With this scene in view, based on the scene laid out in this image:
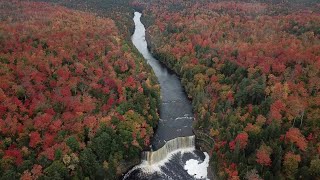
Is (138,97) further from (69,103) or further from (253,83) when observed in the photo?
(253,83)

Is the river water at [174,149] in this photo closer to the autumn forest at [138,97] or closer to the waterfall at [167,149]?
the waterfall at [167,149]

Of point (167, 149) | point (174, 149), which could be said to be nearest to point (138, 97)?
point (167, 149)

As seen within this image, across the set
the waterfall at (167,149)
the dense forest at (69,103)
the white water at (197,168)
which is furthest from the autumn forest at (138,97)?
the white water at (197,168)

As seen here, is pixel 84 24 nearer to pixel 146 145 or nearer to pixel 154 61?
pixel 154 61

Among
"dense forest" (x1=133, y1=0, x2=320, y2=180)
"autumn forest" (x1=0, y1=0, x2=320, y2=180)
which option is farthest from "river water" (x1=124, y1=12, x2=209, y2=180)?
"dense forest" (x1=133, y1=0, x2=320, y2=180)

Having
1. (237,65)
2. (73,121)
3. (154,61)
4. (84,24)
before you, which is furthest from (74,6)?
(73,121)

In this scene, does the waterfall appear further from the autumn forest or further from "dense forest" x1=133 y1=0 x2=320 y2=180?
"dense forest" x1=133 y1=0 x2=320 y2=180
